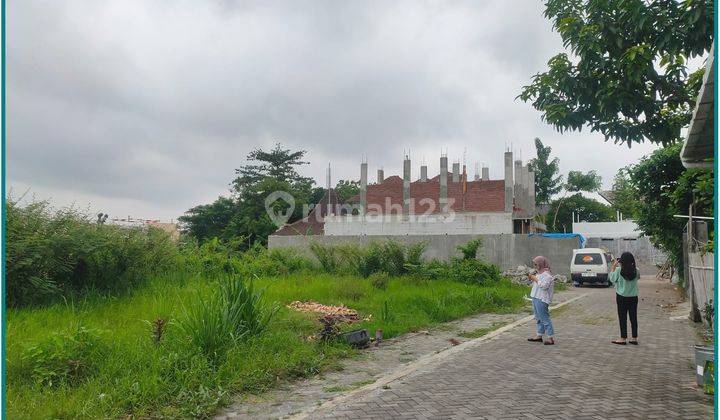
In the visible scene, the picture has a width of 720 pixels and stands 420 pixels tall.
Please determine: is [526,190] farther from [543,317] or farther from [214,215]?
[543,317]

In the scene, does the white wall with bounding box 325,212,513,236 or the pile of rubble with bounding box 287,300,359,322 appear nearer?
the pile of rubble with bounding box 287,300,359,322

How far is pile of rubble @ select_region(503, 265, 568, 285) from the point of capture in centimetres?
2060

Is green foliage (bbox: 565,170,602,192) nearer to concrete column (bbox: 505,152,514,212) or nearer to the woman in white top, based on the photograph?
concrete column (bbox: 505,152,514,212)

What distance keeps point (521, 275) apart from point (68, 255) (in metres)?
16.3

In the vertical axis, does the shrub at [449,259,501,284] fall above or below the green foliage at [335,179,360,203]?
below

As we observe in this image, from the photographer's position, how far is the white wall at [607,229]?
46.4 m

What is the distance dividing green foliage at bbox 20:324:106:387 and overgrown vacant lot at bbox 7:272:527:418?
1cm

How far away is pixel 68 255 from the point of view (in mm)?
9531

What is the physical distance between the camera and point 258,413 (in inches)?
206

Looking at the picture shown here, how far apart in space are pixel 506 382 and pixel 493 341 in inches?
114

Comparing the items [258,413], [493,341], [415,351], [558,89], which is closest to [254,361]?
[258,413]

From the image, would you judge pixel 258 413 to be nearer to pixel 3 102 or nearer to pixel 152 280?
pixel 3 102

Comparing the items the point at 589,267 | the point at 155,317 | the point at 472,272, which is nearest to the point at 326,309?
the point at 155,317

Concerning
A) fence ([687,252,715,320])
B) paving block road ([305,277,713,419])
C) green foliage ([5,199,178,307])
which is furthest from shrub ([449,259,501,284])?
green foliage ([5,199,178,307])
